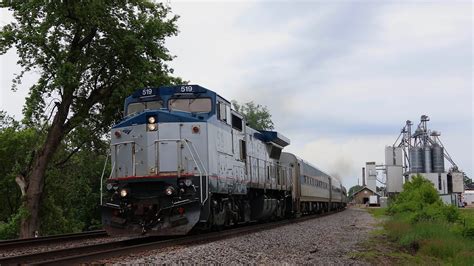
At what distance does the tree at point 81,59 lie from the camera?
22.5 meters

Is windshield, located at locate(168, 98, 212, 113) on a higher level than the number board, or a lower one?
lower

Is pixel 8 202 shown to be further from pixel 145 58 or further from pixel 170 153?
pixel 170 153

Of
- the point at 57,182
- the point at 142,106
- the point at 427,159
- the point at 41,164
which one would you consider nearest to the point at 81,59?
the point at 41,164

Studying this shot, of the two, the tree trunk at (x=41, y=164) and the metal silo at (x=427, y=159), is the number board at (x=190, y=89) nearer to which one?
the tree trunk at (x=41, y=164)

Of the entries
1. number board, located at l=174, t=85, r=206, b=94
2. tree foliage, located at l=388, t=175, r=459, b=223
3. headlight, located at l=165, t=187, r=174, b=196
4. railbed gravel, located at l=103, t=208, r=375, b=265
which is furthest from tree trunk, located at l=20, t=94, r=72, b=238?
tree foliage, located at l=388, t=175, r=459, b=223

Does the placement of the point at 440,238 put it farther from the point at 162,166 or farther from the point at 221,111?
the point at 162,166

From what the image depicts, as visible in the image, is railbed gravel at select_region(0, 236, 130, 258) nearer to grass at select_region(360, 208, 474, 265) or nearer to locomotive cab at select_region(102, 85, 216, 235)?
locomotive cab at select_region(102, 85, 216, 235)

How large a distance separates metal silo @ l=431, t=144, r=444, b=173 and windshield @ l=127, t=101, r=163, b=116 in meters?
59.1

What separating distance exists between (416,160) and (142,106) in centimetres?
5941

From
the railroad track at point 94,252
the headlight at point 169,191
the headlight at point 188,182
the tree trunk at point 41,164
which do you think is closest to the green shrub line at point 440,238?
the railroad track at point 94,252

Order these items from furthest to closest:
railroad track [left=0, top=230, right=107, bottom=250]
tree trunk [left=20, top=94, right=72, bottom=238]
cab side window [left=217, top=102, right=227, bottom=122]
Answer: tree trunk [left=20, top=94, right=72, bottom=238], cab side window [left=217, top=102, right=227, bottom=122], railroad track [left=0, top=230, right=107, bottom=250]

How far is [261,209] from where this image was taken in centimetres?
1875

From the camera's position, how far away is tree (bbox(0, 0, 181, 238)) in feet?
73.7

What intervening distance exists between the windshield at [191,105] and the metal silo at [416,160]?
A: 58.3m
